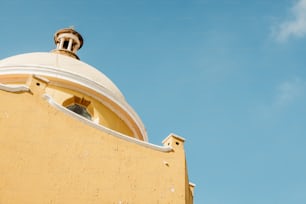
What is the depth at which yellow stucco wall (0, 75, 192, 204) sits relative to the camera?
36.0 ft

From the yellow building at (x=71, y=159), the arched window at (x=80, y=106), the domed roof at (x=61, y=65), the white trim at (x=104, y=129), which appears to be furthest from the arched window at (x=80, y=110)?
the white trim at (x=104, y=129)

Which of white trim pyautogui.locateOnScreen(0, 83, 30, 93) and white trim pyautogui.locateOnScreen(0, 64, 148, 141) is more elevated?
white trim pyautogui.locateOnScreen(0, 64, 148, 141)

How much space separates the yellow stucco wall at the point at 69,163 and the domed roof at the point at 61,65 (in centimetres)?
353

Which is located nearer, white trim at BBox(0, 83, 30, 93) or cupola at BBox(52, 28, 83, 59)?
white trim at BBox(0, 83, 30, 93)

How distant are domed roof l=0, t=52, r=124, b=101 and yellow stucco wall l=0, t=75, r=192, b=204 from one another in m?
3.53

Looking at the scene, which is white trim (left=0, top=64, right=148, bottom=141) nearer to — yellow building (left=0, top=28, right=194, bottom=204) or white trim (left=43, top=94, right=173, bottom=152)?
yellow building (left=0, top=28, right=194, bottom=204)

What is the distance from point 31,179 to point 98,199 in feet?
5.03

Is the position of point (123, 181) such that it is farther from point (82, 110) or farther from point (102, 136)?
point (82, 110)

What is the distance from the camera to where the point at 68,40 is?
2075 cm

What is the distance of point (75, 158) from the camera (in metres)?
11.9

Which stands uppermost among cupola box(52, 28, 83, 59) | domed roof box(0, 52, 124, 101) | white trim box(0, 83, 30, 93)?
cupola box(52, 28, 83, 59)

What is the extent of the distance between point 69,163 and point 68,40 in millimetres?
9888

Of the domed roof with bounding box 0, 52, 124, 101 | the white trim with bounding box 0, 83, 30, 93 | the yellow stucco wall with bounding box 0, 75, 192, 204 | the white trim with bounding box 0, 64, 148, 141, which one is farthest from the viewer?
the domed roof with bounding box 0, 52, 124, 101

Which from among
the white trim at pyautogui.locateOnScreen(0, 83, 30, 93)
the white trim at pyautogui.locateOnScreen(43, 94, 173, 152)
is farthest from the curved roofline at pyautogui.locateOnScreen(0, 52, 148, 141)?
the white trim at pyautogui.locateOnScreen(0, 83, 30, 93)
